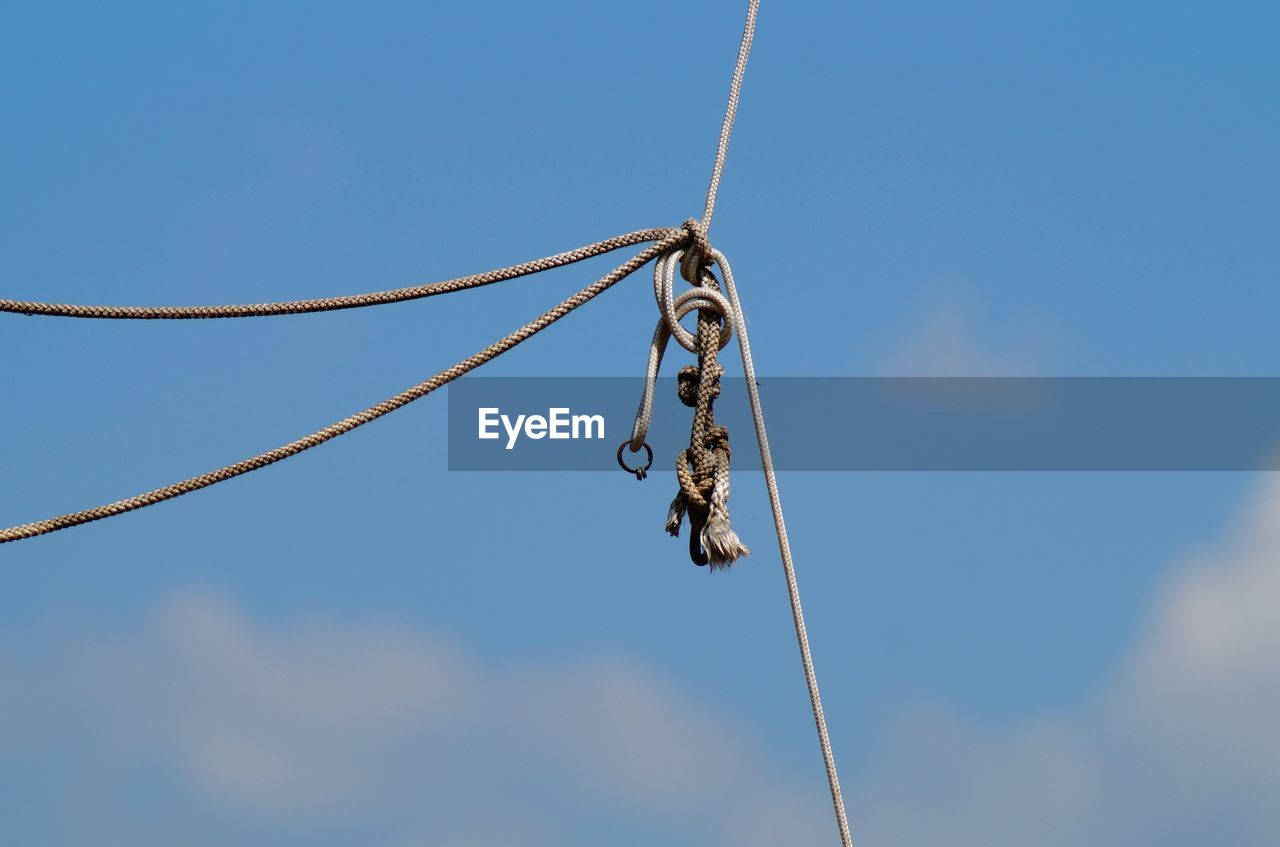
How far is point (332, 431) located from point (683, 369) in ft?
3.79

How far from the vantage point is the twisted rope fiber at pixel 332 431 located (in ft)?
22.3

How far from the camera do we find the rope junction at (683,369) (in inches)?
268

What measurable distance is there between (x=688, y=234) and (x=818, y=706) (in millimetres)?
1589

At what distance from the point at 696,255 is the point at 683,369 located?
0.38 m

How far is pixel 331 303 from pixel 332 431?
41cm

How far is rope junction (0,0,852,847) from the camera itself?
22.3 feet

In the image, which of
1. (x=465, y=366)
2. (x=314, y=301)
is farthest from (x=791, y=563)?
(x=314, y=301)

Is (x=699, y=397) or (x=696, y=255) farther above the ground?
(x=696, y=255)

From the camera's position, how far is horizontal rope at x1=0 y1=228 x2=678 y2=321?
6.87 m

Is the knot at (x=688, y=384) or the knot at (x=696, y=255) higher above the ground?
the knot at (x=696, y=255)

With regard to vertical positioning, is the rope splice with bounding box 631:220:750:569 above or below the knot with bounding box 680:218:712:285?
below

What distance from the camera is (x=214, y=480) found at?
6848 millimetres

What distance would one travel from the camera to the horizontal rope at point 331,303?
687cm

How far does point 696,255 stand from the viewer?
22.9ft
